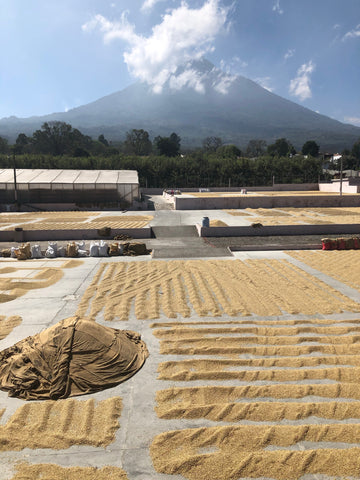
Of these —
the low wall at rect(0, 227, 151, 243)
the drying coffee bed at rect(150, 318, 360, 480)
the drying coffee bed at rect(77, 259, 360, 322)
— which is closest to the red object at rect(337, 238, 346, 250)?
the drying coffee bed at rect(77, 259, 360, 322)

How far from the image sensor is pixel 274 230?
2183 centimetres

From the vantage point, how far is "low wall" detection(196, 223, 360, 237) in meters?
21.4

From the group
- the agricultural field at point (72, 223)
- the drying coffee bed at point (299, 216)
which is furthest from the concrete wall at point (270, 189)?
the agricultural field at point (72, 223)

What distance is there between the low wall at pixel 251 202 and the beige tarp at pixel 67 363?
28.5 meters

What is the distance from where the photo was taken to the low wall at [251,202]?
34906 millimetres

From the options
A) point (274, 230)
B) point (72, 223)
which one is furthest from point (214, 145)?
point (274, 230)

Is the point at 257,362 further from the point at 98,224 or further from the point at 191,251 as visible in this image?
the point at 98,224

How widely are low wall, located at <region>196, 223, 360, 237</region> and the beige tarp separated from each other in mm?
14976

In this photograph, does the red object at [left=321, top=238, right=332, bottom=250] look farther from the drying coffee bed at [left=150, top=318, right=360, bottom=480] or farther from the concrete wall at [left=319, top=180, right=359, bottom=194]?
the concrete wall at [left=319, top=180, right=359, bottom=194]

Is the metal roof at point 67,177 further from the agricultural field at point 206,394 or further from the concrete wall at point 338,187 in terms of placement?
the concrete wall at point 338,187

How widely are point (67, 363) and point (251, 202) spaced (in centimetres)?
3107

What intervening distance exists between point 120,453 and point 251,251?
547 inches

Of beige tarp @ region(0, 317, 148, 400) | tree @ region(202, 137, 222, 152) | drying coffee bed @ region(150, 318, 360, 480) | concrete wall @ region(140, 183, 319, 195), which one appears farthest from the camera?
tree @ region(202, 137, 222, 152)

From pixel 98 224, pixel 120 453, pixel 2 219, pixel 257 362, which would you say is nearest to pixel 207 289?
pixel 257 362
